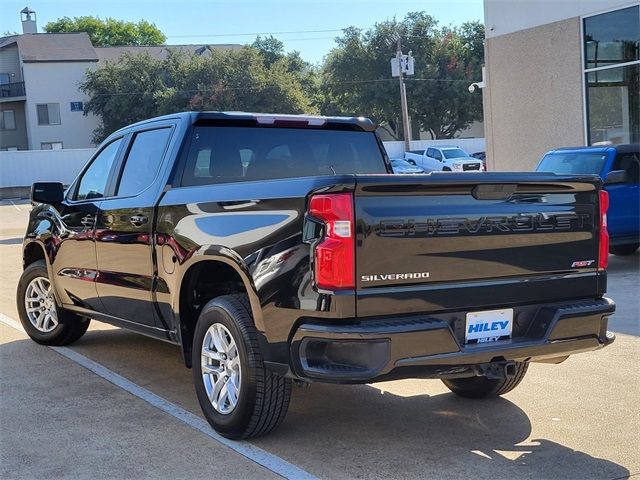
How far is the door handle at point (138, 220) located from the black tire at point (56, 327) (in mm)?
1928

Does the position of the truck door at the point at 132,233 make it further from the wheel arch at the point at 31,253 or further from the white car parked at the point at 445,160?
the white car parked at the point at 445,160

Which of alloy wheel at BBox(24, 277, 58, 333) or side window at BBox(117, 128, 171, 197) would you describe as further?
alloy wheel at BBox(24, 277, 58, 333)

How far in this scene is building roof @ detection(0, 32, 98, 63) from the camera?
2223 inches

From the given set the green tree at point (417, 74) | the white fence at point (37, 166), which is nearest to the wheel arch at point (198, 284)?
the white fence at point (37, 166)

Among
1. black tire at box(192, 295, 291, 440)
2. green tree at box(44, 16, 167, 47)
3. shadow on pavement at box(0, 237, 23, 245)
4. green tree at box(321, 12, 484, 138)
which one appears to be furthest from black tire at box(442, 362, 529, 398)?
green tree at box(44, 16, 167, 47)

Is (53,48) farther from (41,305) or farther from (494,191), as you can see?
(494,191)

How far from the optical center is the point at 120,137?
672cm

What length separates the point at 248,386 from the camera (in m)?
4.62

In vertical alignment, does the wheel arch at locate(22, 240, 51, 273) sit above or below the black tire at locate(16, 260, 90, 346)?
above

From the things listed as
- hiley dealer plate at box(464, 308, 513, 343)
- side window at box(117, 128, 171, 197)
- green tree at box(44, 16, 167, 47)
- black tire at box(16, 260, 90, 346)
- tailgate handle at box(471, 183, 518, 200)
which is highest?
green tree at box(44, 16, 167, 47)

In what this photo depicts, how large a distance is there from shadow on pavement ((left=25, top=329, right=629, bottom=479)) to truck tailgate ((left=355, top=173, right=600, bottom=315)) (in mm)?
882

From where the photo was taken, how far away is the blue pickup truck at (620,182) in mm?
11844

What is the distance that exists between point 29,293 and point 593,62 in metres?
13.0

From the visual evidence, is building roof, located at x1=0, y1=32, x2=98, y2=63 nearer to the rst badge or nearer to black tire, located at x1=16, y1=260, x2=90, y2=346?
black tire, located at x1=16, y1=260, x2=90, y2=346
